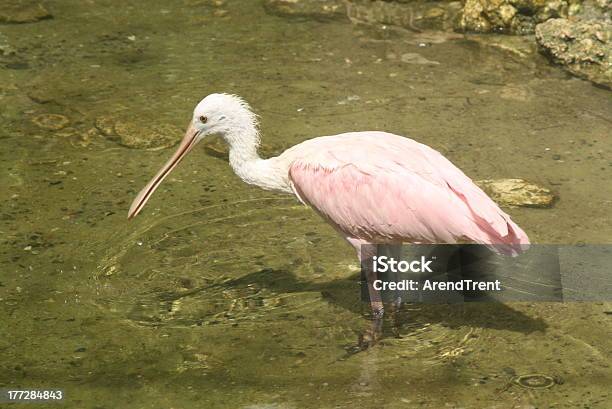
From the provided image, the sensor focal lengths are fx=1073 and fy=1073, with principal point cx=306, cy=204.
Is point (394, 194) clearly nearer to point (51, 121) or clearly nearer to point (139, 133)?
point (139, 133)

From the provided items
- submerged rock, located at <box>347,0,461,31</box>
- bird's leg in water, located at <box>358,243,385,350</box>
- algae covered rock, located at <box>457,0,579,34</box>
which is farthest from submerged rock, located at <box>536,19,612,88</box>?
bird's leg in water, located at <box>358,243,385,350</box>

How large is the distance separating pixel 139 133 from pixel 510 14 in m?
3.80

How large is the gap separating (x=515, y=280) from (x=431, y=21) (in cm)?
432

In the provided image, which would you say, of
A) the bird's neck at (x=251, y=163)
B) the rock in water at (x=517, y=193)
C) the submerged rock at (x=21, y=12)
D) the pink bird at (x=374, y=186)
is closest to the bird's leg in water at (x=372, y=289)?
the pink bird at (x=374, y=186)

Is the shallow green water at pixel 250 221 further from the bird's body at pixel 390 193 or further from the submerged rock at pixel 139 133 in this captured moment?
the bird's body at pixel 390 193

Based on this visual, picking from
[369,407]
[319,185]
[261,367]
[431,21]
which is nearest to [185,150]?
[319,185]

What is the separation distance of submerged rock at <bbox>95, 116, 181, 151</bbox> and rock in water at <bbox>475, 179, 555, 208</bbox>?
2339mm

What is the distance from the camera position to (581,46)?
9133 mm

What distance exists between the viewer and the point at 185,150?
654cm

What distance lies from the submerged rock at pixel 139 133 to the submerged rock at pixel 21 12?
235cm

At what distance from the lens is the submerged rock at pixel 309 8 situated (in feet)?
33.9

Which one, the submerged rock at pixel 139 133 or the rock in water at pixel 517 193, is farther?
the submerged rock at pixel 139 133

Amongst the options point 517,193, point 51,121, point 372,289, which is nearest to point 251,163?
point 372,289

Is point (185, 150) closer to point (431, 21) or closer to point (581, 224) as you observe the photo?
→ point (581, 224)
